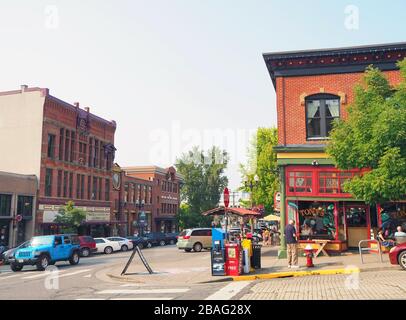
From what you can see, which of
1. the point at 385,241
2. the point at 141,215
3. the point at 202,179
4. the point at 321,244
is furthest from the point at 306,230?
the point at 202,179

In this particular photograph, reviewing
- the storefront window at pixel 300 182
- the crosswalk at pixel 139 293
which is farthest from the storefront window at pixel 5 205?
the crosswalk at pixel 139 293

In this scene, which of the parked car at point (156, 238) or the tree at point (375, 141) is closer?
the tree at point (375, 141)

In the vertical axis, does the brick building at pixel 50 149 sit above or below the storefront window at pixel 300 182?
above

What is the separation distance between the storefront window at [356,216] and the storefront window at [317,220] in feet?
2.96

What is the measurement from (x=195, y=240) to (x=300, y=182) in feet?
→ 44.0

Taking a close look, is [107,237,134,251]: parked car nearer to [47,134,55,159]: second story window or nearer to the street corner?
[47,134,55,159]: second story window

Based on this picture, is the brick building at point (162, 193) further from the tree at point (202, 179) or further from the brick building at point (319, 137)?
the brick building at point (319, 137)

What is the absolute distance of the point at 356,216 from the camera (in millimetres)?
19500

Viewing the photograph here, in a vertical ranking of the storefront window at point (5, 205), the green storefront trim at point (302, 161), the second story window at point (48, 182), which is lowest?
the storefront window at point (5, 205)

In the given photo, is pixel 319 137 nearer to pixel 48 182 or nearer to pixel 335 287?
pixel 335 287

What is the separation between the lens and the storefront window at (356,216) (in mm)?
19391

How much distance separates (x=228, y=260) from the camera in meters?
13.9
